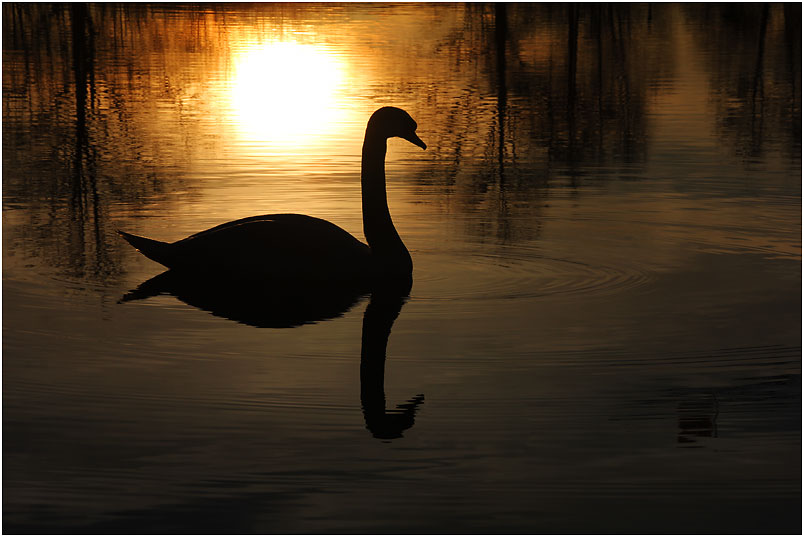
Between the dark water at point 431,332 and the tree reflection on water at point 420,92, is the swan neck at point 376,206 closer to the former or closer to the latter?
the dark water at point 431,332

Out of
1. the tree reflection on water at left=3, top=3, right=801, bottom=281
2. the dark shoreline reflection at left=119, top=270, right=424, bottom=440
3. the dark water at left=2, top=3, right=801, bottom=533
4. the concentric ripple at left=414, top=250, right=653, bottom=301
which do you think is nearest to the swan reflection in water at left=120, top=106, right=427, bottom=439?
the dark shoreline reflection at left=119, top=270, right=424, bottom=440

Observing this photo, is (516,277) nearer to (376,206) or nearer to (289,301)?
(376,206)

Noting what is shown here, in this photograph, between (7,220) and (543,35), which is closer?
(7,220)

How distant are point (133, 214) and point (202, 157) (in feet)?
13.7

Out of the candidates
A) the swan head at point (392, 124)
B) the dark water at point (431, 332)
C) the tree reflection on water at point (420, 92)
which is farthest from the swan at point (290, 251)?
the tree reflection on water at point (420, 92)

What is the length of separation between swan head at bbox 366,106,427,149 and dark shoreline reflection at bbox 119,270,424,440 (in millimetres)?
1418

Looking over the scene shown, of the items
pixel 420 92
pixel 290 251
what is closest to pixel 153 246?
pixel 290 251

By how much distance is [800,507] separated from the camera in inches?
253

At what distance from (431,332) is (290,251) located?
2076 millimetres

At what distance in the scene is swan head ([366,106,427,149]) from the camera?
1185cm

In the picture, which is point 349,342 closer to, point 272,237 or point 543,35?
point 272,237

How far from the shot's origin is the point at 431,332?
9578 mm

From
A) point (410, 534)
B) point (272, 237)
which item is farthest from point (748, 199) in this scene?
point (410, 534)

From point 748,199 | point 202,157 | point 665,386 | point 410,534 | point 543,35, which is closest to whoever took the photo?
A: point 410,534
